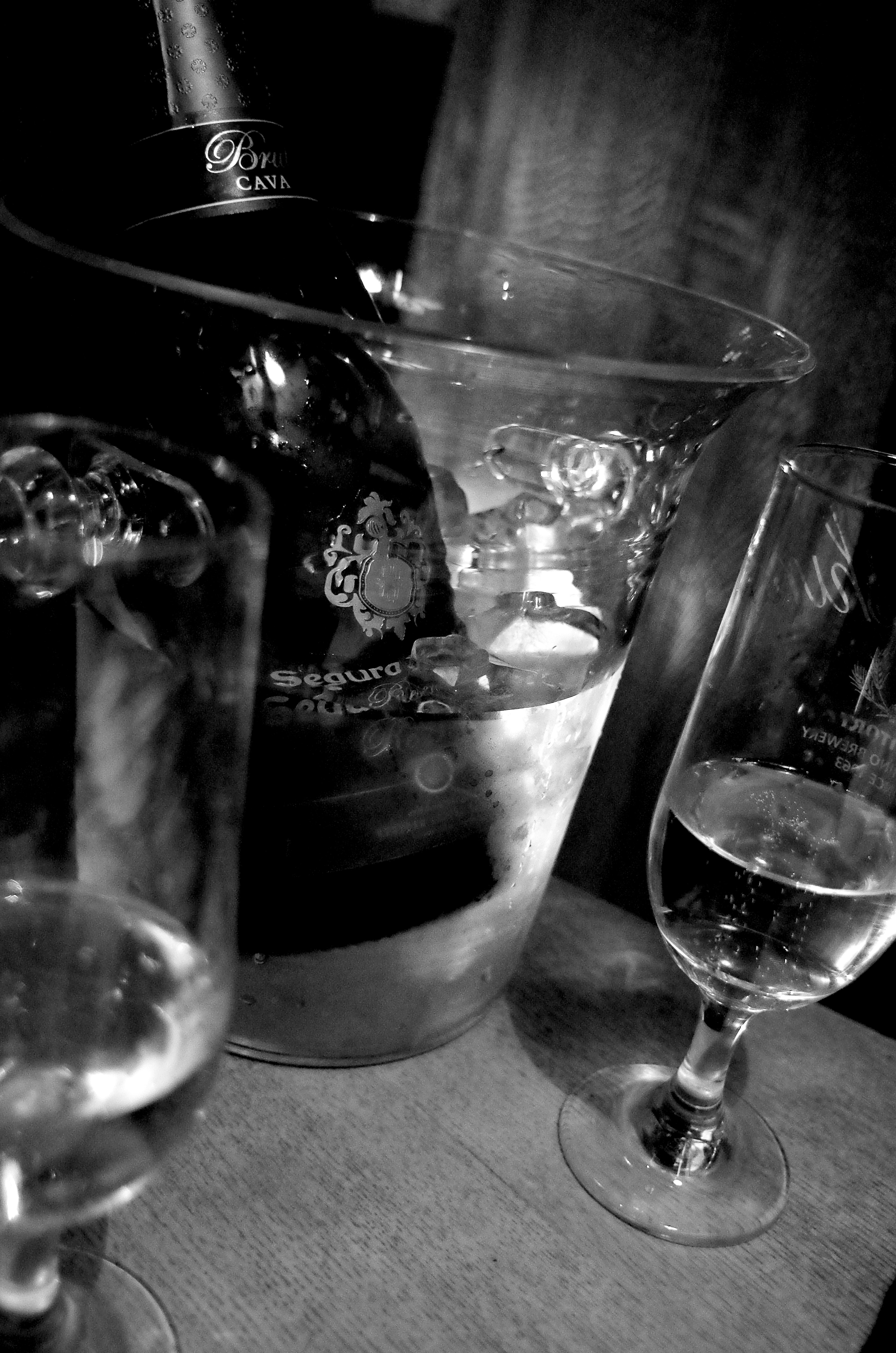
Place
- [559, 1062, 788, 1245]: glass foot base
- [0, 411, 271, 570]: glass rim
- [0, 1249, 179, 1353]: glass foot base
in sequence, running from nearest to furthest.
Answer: [0, 411, 271, 570]: glass rim → [0, 1249, 179, 1353]: glass foot base → [559, 1062, 788, 1245]: glass foot base

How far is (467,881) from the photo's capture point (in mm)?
518

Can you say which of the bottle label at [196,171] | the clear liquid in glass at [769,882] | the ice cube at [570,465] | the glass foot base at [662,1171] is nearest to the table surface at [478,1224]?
the glass foot base at [662,1171]

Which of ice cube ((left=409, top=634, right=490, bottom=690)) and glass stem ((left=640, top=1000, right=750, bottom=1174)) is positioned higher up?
ice cube ((left=409, top=634, right=490, bottom=690))

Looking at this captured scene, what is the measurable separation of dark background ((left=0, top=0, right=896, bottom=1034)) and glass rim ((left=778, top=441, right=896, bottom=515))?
0.14 metres

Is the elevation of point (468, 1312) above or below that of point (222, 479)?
below

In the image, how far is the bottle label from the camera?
0.52 meters

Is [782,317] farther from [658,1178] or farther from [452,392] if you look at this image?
[658,1178]

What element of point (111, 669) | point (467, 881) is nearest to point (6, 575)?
point (111, 669)

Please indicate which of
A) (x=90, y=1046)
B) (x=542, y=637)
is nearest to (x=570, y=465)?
(x=542, y=637)

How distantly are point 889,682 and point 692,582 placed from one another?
235 millimetres

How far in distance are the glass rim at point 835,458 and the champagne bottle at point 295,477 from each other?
0.48ft

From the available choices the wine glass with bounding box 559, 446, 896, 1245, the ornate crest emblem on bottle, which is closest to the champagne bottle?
the ornate crest emblem on bottle

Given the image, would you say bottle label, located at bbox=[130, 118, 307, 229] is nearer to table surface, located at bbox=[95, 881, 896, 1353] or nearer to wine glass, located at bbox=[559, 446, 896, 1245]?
wine glass, located at bbox=[559, 446, 896, 1245]

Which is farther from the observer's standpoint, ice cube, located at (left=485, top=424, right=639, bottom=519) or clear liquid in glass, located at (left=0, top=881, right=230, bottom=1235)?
ice cube, located at (left=485, top=424, right=639, bottom=519)
